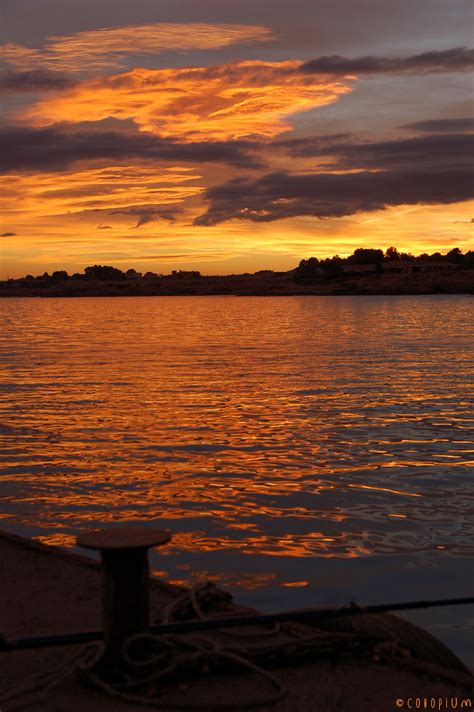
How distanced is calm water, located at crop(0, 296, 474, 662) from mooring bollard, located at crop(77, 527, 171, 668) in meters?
3.32

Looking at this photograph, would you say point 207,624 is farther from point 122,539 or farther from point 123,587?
point 122,539

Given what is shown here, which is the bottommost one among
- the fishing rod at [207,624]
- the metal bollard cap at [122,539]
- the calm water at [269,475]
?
the calm water at [269,475]

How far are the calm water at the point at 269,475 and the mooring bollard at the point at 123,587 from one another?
10.9 ft

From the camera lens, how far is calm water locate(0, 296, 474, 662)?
10.4 meters

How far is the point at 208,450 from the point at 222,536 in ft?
21.0

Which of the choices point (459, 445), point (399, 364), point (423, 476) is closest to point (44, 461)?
point (423, 476)

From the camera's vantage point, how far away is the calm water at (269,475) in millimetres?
10352

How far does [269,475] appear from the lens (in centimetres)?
1558

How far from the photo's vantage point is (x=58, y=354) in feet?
154

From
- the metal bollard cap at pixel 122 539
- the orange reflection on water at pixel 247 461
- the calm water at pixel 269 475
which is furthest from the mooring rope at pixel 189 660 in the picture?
the orange reflection on water at pixel 247 461

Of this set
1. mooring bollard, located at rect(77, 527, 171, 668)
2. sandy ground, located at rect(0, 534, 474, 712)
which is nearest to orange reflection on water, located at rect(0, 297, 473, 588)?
sandy ground, located at rect(0, 534, 474, 712)

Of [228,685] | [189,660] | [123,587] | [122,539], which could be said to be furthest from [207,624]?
[122,539]

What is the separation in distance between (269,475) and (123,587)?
9.66 meters

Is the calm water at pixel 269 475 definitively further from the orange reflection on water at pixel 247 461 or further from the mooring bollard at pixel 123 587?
the mooring bollard at pixel 123 587
